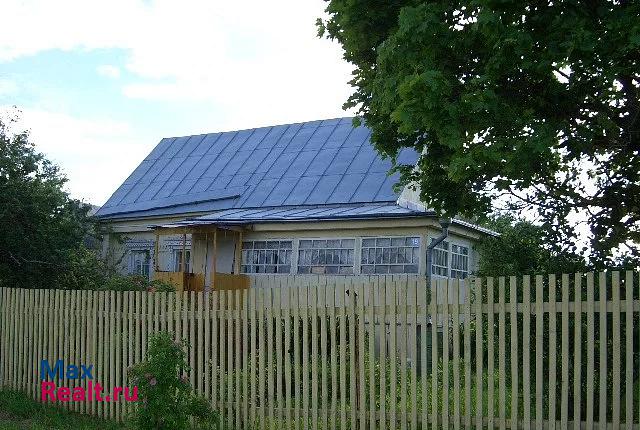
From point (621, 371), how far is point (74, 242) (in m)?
14.0

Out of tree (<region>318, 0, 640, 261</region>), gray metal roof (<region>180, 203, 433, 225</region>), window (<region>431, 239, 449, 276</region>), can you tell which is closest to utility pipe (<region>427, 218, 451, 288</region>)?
window (<region>431, 239, 449, 276</region>)

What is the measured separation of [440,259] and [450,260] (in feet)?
2.28

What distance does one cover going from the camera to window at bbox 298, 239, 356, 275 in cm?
1912

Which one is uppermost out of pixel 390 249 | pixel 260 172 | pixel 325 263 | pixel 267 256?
pixel 260 172

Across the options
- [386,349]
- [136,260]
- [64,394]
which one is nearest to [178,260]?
[136,260]

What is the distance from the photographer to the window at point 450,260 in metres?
18.6

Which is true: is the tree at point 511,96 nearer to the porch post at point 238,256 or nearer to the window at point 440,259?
the window at point 440,259

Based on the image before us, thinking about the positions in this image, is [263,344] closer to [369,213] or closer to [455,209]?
[455,209]

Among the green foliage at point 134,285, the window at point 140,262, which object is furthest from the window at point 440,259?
the window at point 140,262

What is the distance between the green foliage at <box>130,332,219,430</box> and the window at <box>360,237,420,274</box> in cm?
1116

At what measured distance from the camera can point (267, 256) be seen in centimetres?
2052

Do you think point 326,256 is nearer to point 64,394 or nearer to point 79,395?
point 64,394

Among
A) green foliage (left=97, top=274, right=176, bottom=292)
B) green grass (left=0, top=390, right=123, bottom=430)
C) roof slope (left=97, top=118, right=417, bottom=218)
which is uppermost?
roof slope (left=97, top=118, right=417, bottom=218)

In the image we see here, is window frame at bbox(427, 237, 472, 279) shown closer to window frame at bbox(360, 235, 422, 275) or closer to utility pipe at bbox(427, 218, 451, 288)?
utility pipe at bbox(427, 218, 451, 288)
